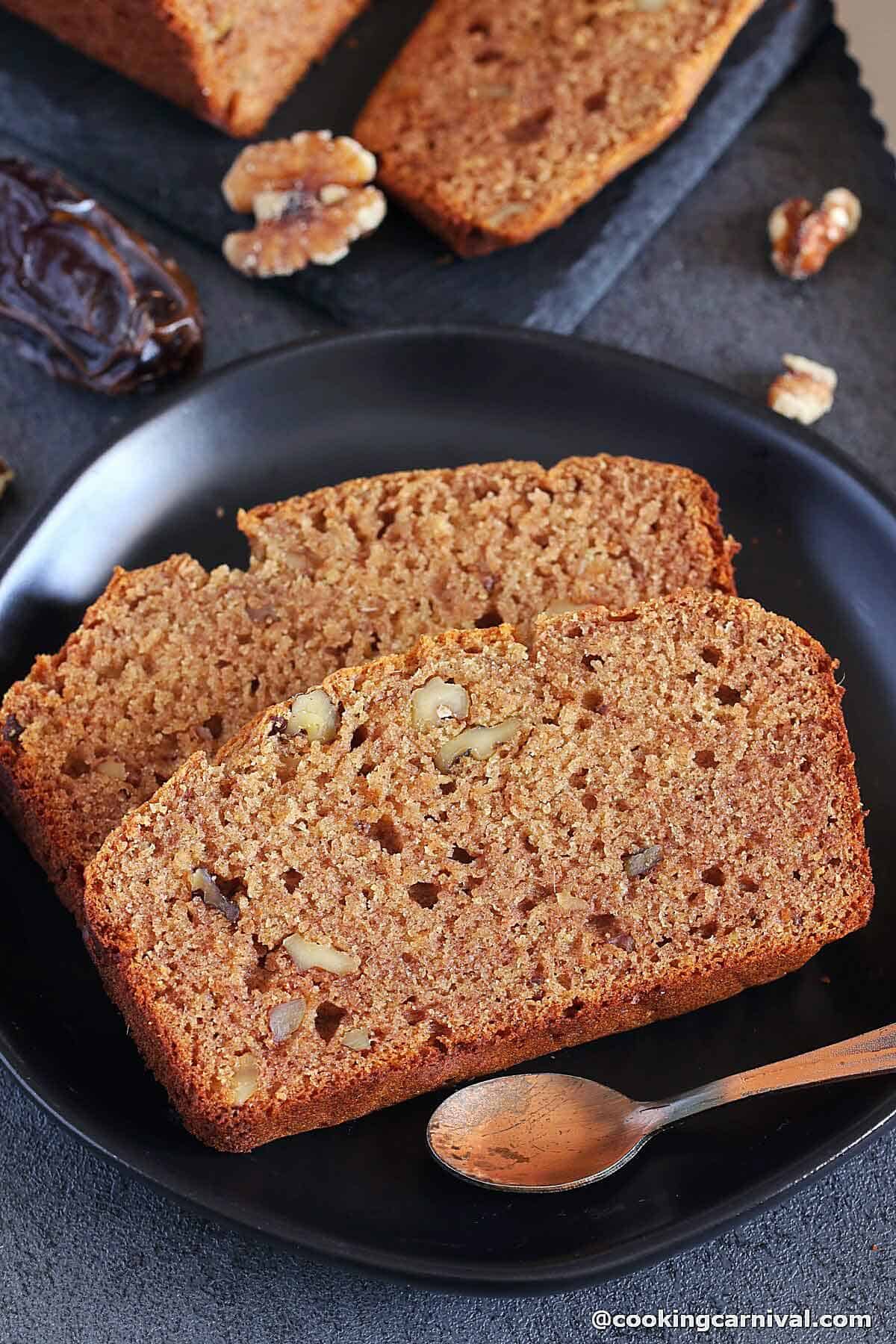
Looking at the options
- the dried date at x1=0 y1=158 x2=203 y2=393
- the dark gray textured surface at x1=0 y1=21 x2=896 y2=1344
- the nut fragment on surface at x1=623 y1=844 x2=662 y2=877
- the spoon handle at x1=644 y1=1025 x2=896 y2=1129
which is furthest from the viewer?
the dried date at x1=0 y1=158 x2=203 y2=393

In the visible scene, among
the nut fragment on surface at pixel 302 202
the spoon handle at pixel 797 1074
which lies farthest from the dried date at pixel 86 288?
the spoon handle at pixel 797 1074

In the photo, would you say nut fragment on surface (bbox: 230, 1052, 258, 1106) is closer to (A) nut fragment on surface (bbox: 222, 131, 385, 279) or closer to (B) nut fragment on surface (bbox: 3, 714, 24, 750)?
(B) nut fragment on surface (bbox: 3, 714, 24, 750)

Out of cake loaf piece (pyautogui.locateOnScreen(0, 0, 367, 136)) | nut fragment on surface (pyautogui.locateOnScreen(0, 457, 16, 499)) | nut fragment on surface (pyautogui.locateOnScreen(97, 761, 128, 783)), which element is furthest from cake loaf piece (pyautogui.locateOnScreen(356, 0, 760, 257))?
nut fragment on surface (pyautogui.locateOnScreen(97, 761, 128, 783))

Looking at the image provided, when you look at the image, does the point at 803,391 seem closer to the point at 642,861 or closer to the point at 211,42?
the point at 642,861

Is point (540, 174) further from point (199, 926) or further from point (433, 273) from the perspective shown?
point (199, 926)

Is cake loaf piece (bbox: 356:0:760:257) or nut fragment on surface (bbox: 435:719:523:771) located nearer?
nut fragment on surface (bbox: 435:719:523:771)

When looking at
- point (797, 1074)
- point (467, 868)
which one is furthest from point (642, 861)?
point (797, 1074)

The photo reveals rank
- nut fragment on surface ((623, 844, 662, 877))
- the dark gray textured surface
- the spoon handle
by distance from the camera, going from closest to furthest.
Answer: the spoon handle
nut fragment on surface ((623, 844, 662, 877))
the dark gray textured surface
